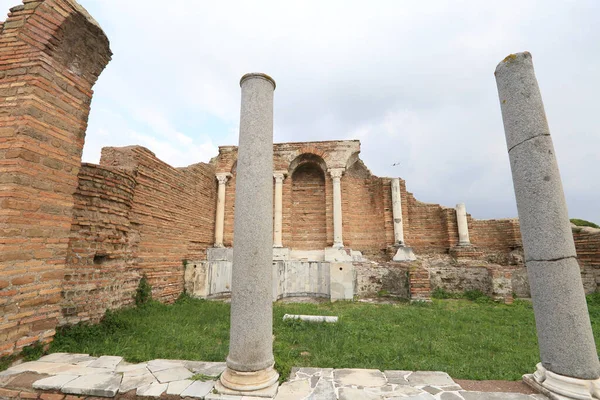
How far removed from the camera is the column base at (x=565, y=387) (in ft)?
8.91

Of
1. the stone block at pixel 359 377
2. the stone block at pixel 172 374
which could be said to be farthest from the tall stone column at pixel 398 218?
the stone block at pixel 172 374

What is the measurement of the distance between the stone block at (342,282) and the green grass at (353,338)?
4.87ft

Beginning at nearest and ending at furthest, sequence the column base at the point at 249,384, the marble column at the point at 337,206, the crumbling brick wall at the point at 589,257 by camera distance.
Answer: the column base at the point at 249,384 < the crumbling brick wall at the point at 589,257 < the marble column at the point at 337,206

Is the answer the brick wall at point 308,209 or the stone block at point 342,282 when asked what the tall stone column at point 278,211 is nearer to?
the brick wall at point 308,209

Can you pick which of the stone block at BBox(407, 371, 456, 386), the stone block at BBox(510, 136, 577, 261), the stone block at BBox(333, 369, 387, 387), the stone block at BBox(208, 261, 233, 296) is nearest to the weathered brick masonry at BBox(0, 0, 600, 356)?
the stone block at BBox(208, 261, 233, 296)

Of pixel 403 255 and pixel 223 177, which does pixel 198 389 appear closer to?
pixel 403 255

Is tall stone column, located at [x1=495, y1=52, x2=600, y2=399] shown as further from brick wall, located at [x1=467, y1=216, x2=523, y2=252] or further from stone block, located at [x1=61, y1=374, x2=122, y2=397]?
brick wall, located at [x1=467, y1=216, x2=523, y2=252]

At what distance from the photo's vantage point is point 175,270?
8.11 meters

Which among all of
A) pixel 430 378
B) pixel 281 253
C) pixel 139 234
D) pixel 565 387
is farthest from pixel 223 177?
pixel 565 387

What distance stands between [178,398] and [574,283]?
4115 mm

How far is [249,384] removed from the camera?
113 inches

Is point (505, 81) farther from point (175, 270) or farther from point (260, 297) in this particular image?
point (175, 270)

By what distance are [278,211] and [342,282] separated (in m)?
4.47

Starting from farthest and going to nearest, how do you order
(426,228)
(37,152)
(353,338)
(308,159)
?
(308,159), (426,228), (353,338), (37,152)
